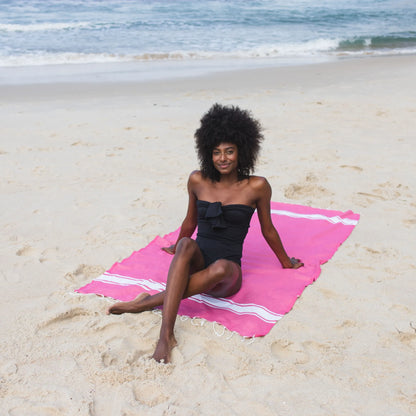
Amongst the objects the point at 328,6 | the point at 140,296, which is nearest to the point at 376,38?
the point at 328,6

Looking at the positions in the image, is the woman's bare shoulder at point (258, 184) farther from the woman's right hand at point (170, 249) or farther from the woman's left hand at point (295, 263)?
the woman's right hand at point (170, 249)

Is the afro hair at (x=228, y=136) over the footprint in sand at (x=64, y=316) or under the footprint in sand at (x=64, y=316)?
over

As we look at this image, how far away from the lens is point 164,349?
2.50 meters

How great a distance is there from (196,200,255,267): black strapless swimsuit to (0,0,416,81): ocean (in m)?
9.09

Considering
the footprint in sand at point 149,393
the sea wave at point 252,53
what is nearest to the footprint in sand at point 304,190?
the footprint in sand at point 149,393

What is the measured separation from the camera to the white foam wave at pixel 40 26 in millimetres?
18812

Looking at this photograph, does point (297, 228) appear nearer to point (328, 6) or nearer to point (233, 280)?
point (233, 280)

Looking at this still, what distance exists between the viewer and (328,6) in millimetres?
26391

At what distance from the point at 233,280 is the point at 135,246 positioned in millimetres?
1178

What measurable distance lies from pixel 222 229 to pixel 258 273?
0.51m

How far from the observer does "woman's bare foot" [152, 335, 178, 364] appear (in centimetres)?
246

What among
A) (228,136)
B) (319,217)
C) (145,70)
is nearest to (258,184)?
(228,136)

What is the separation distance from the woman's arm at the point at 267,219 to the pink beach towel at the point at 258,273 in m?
0.13

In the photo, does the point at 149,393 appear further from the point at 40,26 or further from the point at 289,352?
the point at 40,26
